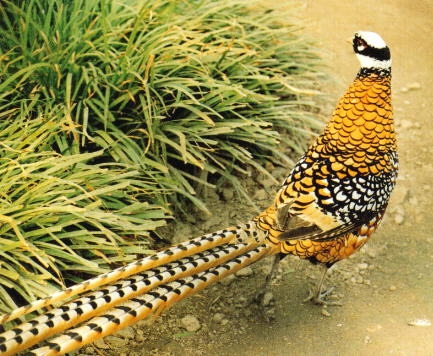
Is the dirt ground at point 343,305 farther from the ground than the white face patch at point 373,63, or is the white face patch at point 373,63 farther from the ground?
the white face patch at point 373,63

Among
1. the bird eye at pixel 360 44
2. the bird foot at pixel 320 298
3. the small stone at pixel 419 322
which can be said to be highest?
the bird eye at pixel 360 44

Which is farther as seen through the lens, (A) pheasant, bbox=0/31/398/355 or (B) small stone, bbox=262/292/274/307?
(B) small stone, bbox=262/292/274/307

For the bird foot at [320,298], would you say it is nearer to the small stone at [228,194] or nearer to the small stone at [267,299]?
the small stone at [267,299]

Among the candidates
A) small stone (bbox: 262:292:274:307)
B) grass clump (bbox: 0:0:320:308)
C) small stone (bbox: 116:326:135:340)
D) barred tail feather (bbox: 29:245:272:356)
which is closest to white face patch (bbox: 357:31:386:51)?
grass clump (bbox: 0:0:320:308)

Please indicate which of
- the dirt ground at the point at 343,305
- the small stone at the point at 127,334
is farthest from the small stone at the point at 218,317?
the small stone at the point at 127,334

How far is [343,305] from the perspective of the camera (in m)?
4.45

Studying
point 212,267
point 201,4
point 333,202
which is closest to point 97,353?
point 212,267

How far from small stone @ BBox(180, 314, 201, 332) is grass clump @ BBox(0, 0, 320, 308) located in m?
0.50

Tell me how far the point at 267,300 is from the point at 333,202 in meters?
0.85

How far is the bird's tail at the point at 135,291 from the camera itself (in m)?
2.99

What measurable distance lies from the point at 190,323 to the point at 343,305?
3.15 feet

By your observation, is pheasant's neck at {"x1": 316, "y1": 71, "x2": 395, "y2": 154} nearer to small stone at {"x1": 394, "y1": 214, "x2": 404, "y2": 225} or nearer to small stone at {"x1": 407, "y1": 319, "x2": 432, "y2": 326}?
small stone at {"x1": 407, "y1": 319, "x2": 432, "y2": 326}

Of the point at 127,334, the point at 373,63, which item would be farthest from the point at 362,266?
the point at 127,334

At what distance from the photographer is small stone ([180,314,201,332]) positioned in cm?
420
